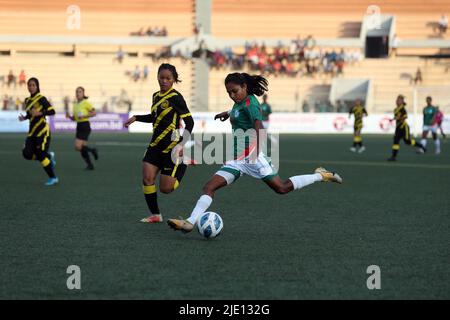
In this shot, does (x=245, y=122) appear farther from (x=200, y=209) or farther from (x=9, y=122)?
(x=9, y=122)

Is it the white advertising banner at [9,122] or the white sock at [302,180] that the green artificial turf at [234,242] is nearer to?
the white sock at [302,180]

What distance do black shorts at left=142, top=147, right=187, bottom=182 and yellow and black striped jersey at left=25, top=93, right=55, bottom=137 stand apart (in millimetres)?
5528

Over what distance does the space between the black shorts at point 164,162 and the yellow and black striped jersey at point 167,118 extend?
0.20 ft

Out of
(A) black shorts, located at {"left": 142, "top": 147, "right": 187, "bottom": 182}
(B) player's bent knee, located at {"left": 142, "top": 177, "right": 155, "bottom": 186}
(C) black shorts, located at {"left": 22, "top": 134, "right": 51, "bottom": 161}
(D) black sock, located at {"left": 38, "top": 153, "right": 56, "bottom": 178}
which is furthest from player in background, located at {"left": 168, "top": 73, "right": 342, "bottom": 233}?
(D) black sock, located at {"left": 38, "top": 153, "right": 56, "bottom": 178}

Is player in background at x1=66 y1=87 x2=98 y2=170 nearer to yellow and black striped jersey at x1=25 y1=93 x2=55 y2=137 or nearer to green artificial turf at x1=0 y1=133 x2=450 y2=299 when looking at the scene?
green artificial turf at x1=0 y1=133 x2=450 y2=299

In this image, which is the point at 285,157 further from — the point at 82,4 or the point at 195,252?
the point at 82,4

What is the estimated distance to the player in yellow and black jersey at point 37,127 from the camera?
Answer: 15469 millimetres

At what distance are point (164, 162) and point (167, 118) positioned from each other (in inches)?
21.2

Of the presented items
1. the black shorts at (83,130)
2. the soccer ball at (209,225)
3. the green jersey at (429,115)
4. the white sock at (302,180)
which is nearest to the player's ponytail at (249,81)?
the white sock at (302,180)

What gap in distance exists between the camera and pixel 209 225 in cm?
909

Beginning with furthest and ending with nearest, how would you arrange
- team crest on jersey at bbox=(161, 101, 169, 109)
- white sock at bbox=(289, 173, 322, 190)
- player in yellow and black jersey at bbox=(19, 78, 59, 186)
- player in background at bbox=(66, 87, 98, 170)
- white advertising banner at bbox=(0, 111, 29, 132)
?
1. white advertising banner at bbox=(0, 111, 29, 132)
2. player in background at bbox=(66, 87, 98, 170)
3. player in yellow and black jersey at bbox=(19, 78, 59, 186)
4. team crest on jersey at bbox=(161, 101, 169, 109)
5. white sock at bbox=(289, 173, 322, 190)

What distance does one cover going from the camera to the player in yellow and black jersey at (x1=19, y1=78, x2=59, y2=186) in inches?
609

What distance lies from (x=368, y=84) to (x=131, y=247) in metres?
41.7

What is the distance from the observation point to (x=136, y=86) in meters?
49.1
